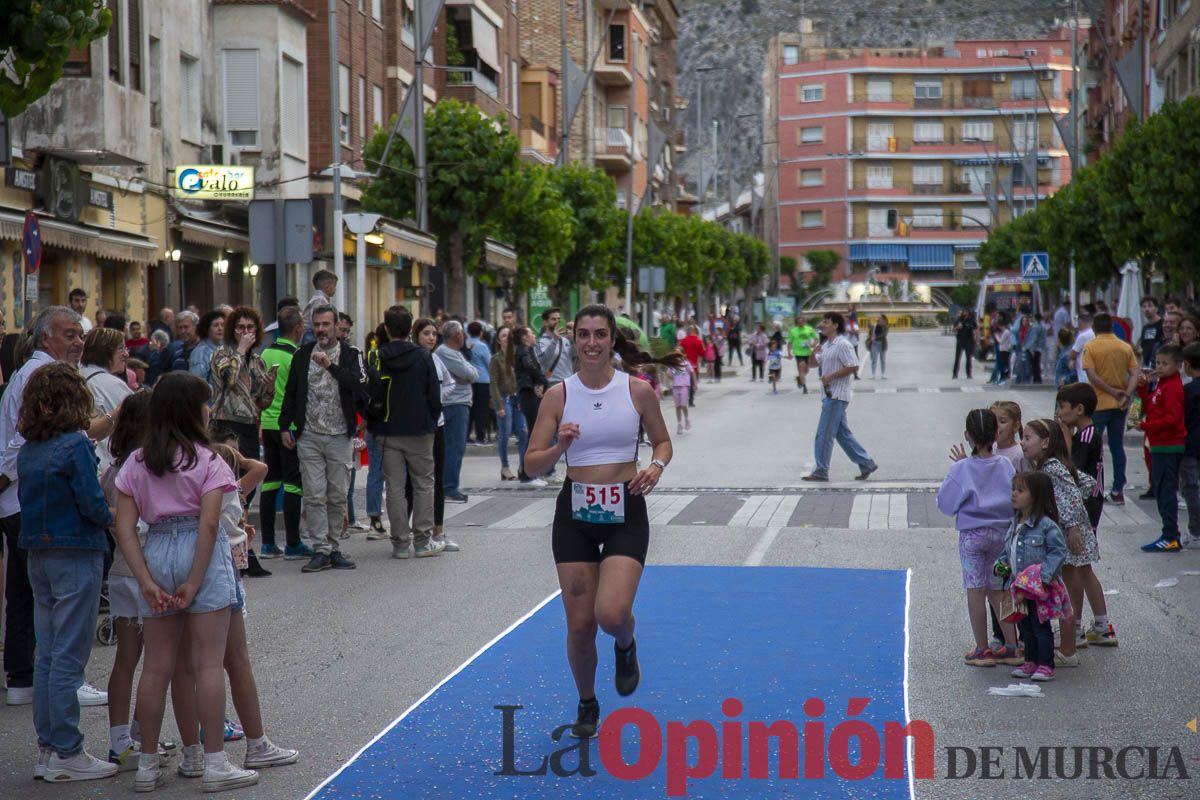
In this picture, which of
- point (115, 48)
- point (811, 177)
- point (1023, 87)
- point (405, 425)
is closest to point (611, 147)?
point (115, 48)

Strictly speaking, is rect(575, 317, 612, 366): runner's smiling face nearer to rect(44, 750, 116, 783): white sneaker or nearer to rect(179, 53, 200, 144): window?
rect(44, 750, 116, 783): white sneaker

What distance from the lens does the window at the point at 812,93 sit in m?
137

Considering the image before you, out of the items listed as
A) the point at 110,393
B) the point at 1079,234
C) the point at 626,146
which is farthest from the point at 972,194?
the point at 110,393

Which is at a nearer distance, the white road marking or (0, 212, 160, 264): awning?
the white road marking

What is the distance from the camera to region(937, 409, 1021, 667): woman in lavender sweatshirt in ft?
28.7

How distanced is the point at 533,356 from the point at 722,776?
12.7 m

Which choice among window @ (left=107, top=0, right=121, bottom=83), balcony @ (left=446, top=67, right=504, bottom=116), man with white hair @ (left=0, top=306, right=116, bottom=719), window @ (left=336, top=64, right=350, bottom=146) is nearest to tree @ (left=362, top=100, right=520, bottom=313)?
window @ (left=336, top=64, right=350, bottom=146)

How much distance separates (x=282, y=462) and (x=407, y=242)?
57.0ft

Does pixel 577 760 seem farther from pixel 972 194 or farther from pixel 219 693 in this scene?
pixel 972 194

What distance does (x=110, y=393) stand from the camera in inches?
357

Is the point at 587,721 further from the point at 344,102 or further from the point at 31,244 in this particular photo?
the point at 344,102

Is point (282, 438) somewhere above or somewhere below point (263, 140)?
below

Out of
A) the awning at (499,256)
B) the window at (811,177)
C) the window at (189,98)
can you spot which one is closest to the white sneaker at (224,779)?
the window at (189,98)

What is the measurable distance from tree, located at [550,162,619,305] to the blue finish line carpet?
36697 millimetres
